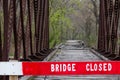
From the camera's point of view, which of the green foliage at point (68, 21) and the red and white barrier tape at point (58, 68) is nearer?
the red and white barrier tape at point (58, 68)

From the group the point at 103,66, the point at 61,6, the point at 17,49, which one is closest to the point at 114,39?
the point at 17,49

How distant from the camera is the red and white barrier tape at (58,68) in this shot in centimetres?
666

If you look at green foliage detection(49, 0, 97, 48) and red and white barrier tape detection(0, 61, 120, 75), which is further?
green foliage detection(49, 0, 97, 48)

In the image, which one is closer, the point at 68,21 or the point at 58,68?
the point at 58,68

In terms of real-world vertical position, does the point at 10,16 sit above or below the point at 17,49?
above

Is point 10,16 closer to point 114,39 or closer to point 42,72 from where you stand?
point 42,72

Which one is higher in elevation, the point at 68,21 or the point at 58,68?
the point at 68,21

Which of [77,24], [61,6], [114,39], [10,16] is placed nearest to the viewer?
[10,16]

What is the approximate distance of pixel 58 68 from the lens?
6.65m

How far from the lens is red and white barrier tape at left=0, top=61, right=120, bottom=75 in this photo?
21.9 ft

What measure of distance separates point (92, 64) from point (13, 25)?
14.6 feet

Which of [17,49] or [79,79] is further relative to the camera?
[79,79]

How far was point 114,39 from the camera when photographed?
20062 millimetres

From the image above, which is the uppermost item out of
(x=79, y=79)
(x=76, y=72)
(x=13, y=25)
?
(x=13, y=25)
